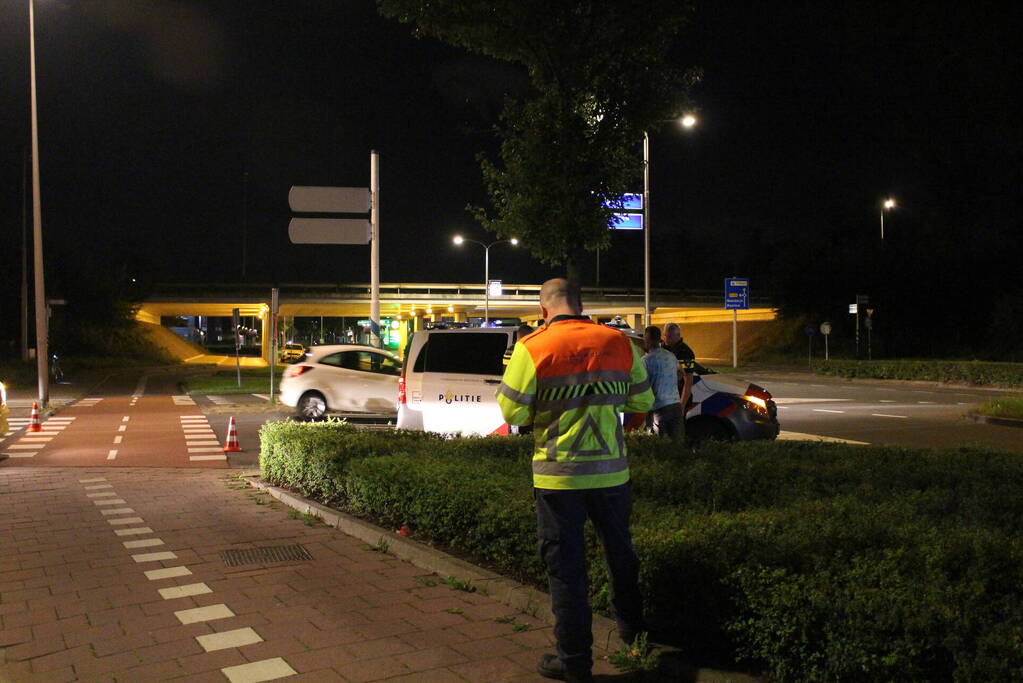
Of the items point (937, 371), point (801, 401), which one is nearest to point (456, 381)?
point (801, 401)

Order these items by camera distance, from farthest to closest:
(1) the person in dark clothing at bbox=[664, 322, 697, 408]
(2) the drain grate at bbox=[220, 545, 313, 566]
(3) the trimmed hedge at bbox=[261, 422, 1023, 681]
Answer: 1. (1) the person in dark clothing at bbox=[664, 322, 697, 408]
2. (2) the drain grate at bbox=[220, 545, 313, 566]
3. (3) the trimmed hedge at bbox=[261, 422, 1023, 681]

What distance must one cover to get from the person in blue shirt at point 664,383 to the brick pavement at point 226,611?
3.49 metres

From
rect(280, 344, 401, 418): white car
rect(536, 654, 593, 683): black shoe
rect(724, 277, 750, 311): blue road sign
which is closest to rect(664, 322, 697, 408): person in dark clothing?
rect(536, 654, 593, 683): black shoe

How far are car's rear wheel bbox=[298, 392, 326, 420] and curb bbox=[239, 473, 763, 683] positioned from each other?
1045 cm

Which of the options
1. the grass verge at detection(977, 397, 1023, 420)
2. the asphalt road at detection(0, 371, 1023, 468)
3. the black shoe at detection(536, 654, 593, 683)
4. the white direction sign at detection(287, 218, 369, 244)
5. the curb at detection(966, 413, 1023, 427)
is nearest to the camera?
the black shoe at detection(536, 654, 593, 683)

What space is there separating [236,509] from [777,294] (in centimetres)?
5110

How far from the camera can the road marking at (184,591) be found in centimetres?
603

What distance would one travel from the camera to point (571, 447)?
4.18 metres

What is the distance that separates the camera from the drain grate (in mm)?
6949

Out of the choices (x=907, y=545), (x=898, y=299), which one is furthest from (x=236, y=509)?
(x=898, y=299)

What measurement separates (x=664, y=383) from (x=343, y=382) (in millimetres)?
11782

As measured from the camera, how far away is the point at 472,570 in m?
6.04

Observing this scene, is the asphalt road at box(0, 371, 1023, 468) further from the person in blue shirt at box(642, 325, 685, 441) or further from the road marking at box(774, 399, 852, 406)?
the person in blue shirt at box(642, 325, 685, 441)

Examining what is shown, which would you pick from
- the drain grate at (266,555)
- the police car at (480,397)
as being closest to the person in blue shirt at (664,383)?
the police car at (480,397)
